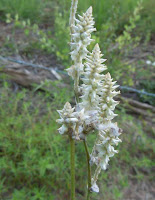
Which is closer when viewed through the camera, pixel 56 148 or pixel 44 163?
pixel 44 163

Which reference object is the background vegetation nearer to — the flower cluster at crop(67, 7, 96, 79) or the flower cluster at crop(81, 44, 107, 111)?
the flower cluster at crop(67, 7, 96, 79)

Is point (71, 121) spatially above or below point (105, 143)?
above

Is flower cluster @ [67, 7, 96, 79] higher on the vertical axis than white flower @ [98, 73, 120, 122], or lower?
higher

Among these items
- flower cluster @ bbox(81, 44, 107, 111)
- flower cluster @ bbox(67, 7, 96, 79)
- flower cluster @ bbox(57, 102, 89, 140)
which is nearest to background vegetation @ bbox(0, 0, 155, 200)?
flower cluster @ bbox(67, 7, 96, 79)

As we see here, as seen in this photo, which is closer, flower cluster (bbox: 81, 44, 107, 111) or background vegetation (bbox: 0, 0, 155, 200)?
flower cluster (bbox: 81, 44, 107, 111)

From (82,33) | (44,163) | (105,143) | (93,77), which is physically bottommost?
(44,163)

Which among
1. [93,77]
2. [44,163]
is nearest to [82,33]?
[93,77]

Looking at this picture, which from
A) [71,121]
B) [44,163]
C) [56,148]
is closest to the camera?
[71,121]

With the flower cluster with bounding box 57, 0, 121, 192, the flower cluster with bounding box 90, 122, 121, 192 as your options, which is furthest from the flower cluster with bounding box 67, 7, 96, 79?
the flower cluster with bounding box 90, 122, 121, 192

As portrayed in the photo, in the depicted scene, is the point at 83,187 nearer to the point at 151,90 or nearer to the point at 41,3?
the point at 151,90

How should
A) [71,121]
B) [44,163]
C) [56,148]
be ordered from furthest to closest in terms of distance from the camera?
[56,148] < [44,163] < [71,121]

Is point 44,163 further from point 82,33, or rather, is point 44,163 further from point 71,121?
point 82,33

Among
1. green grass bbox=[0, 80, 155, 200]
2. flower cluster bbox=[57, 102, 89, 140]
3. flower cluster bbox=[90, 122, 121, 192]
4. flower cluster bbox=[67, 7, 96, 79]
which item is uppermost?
flower cluster bbox=[67, 7, 96, 79]
